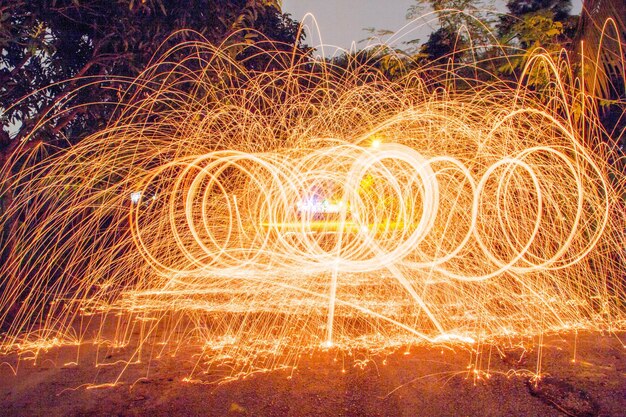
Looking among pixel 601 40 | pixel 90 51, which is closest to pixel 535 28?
pixel 601 40

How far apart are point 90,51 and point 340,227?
16.5ft

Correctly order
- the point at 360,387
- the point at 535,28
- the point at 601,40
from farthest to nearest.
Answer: the point at 535,28 < the point at 601,40 < the point at 360,387

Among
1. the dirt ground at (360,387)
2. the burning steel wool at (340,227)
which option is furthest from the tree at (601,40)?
the dirt ground at (360,387)

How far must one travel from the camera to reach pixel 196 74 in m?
8.55

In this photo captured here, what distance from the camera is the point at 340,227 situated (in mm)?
7836

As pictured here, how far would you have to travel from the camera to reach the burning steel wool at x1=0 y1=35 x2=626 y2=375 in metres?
6.53

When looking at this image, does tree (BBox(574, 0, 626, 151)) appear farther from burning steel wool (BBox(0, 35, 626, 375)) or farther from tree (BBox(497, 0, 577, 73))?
tree (BBox(497, 0, 577, 73))

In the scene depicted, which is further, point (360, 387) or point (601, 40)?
point (601, 40)

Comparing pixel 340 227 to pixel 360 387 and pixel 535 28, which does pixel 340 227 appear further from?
pixel 535 28

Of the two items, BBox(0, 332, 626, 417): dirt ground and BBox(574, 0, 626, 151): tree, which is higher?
BBox(574, 0, 626, 151): tree

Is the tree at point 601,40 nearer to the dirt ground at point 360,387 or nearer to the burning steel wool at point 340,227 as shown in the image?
the burning steel wool at point 340,227

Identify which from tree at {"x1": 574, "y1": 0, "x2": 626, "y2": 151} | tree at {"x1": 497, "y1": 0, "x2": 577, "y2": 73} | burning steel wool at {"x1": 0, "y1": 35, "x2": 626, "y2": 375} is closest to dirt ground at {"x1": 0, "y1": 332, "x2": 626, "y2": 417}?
burning steel wool at {"x1": 0, "y1": 35, "x2": 626, "y2": 375}

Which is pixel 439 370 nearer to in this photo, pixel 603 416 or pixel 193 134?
pixel 603 416

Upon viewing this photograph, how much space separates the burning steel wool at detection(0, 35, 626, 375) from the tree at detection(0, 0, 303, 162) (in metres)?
0.33
